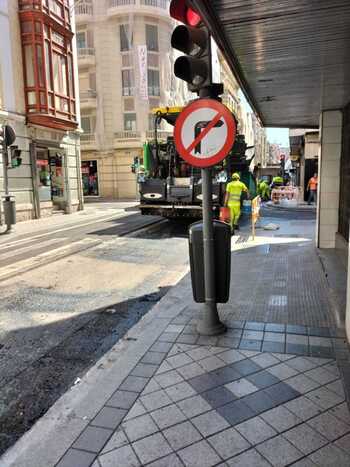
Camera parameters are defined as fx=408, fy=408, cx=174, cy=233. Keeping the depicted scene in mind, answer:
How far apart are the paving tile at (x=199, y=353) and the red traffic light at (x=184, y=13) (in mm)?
2993

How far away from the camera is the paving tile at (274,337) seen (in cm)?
403

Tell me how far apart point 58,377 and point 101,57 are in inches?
1397

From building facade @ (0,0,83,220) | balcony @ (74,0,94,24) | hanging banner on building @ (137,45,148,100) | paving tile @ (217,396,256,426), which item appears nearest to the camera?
paving tile @ (217,396,256,426)

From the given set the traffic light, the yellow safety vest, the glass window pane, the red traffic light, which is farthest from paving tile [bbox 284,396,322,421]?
the glass window pane

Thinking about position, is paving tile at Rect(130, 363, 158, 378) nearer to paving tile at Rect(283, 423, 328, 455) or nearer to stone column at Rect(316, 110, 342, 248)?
paving tile at Rect(283, 423, 328, 455)

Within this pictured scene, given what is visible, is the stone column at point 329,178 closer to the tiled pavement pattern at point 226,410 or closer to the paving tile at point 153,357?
the tiled pavement pattern at point 226,410

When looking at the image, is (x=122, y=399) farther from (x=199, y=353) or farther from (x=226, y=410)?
(x=199, y=353)

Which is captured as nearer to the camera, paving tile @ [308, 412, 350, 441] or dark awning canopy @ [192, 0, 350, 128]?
paving tile @ [308, 412, 350, 441]

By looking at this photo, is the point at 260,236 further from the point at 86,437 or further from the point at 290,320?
the point at 86,437

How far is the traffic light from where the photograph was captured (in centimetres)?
363

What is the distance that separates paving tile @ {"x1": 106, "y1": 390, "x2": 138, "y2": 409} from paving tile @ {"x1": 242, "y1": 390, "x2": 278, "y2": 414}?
84 cm

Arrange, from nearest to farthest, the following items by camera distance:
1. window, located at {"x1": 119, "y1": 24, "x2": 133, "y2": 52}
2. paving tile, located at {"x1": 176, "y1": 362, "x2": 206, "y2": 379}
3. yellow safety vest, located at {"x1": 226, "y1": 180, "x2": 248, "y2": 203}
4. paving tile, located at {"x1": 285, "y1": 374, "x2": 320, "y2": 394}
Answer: paving tile, located at {"x1": 285, "y1": 374, "x2": 320, "y2": 394} → paving tile, located at {"x1": 176, "y1": 362, "x2": 206, "y2": 379} → yellow safety vest, located at {"x1": 226, "y1": 180, "x2": 248, "y2": 203} → window, located at {"x1": 119, "y1": 24, "x2": 133, "y2": 52}

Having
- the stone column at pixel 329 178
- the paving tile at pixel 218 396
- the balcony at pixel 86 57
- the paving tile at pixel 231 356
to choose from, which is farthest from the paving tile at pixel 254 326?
the balcony at pixel 86 57

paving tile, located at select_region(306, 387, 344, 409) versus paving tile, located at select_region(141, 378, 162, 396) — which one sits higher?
paving tile, located at select_region(306, 387, 344, 409)
